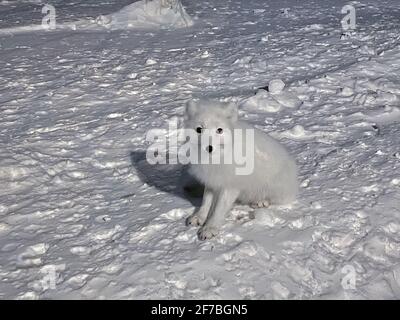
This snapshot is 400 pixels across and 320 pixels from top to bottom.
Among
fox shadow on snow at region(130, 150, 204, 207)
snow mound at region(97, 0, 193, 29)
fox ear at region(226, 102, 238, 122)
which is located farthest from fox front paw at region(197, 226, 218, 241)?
snow mound at region(97, 0, 193, 29)

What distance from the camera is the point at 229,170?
3.78 meters

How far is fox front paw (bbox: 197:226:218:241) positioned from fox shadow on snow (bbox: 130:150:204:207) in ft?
1.79

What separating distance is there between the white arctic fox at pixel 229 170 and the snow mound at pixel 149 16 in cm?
760

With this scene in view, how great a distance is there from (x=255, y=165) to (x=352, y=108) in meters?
3.15

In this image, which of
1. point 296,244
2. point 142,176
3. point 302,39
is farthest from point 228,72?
point 296,244

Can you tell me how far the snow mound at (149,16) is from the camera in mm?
10922

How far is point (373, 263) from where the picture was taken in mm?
3721

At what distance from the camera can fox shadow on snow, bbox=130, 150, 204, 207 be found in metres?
4.61

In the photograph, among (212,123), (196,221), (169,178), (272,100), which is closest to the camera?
(212,123)

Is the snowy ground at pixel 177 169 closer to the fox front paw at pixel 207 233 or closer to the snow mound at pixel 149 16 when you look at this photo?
the fox front paw at pixel 207 233

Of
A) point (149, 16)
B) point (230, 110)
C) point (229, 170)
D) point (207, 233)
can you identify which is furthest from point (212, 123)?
point (149, 16)

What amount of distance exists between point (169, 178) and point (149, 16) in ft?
23.9

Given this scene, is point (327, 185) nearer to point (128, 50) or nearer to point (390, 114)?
point (390, 114)

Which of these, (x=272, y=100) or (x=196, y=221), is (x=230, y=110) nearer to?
(x=196, y=221)
